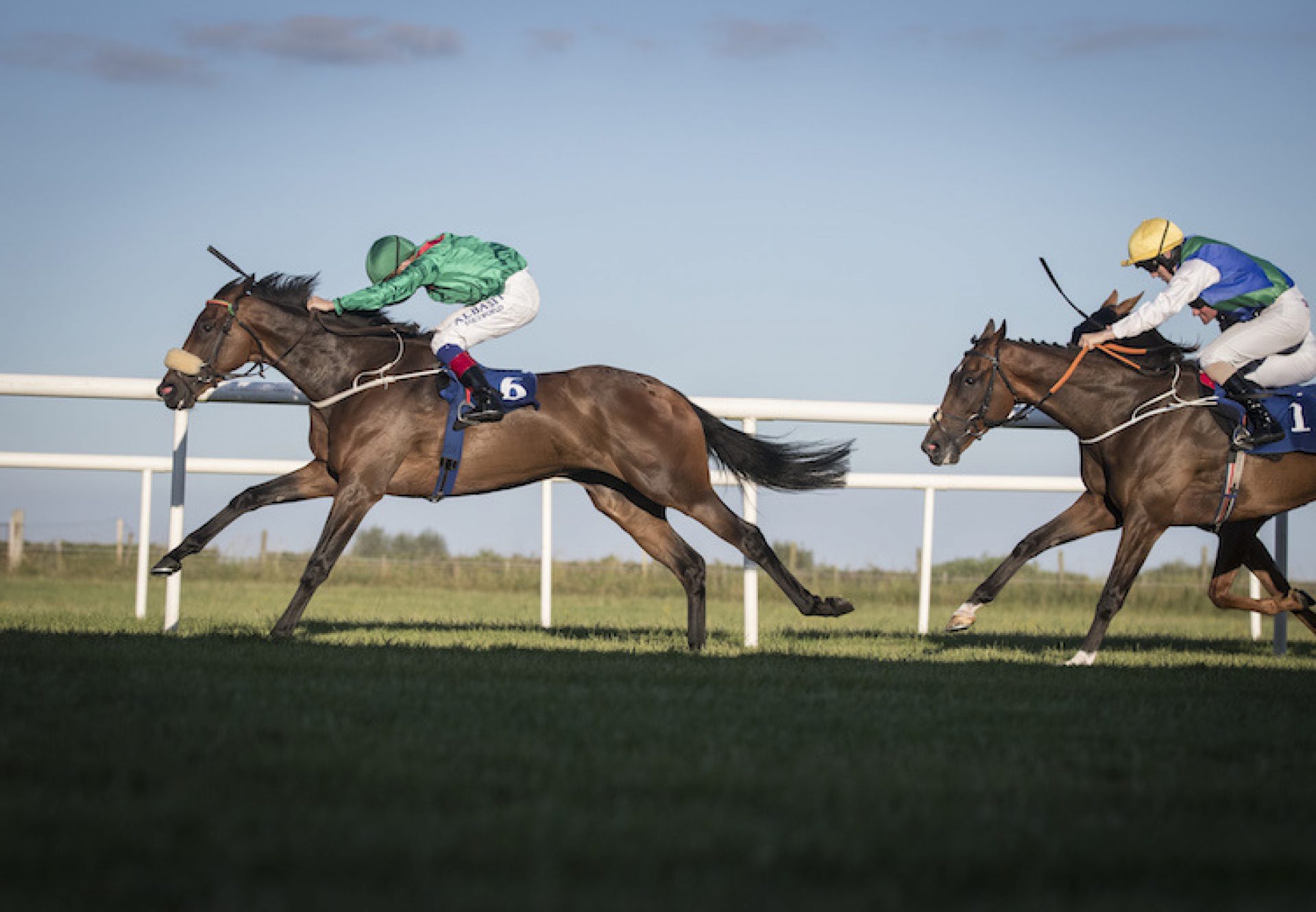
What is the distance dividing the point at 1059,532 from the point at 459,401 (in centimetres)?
334

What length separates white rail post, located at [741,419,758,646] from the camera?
304 inches

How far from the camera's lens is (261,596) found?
14703 mm

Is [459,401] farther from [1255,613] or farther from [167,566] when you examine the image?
[1255,613]

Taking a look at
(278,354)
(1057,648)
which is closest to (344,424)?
(278,354)

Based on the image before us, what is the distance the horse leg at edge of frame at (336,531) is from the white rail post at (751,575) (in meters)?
2.04

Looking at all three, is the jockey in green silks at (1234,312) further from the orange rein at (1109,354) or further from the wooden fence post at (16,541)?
the wooden fence post at (16,541)

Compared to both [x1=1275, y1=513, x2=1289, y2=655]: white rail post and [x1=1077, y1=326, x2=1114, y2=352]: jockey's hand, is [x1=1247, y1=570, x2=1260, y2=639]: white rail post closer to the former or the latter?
[x1=1275, y1=513, x2=1289, y2=655]: white rail post

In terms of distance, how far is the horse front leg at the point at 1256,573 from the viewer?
27.0 ft

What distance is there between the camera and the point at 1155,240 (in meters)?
7.62

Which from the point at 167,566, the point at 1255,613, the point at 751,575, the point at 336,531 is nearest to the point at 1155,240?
the point at 751,575

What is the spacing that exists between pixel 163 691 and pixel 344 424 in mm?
3123

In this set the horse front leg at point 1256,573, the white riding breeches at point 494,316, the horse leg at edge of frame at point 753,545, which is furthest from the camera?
the horse front leg at point 1256,573

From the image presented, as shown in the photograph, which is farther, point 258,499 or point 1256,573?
point 1256,573

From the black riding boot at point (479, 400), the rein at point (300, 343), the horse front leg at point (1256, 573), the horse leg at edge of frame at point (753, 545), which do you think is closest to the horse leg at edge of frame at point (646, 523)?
the horse leg at edge of frame at point (753, 545)
